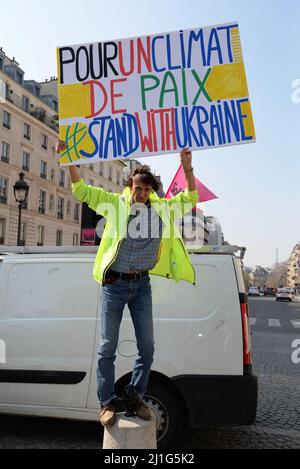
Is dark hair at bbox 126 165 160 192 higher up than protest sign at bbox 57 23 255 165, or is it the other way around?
protest sign at bbox 57 23 255 165

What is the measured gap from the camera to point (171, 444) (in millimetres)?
4121

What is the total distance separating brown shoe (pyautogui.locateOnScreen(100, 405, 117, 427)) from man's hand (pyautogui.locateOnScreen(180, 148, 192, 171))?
1762mm

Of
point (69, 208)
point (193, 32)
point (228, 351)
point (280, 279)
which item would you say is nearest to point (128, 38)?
point (193, 32)

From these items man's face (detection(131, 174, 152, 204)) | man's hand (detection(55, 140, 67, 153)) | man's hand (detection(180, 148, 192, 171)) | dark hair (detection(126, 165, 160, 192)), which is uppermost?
man's hand (detection(55, 140, 67, 153))

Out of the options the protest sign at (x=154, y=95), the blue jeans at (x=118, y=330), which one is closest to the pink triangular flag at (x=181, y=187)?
the protest sign at (x=154, y=95)

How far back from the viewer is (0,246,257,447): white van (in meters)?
4.11

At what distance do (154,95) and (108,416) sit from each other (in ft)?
8.02

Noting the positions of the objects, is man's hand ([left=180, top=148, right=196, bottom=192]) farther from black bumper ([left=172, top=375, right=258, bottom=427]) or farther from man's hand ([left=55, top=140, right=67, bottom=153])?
black bumper ([left=172, top=375, right=258, bottom=427])

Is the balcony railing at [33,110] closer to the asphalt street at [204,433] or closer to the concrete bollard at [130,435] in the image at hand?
the asphalt street at [204,433]

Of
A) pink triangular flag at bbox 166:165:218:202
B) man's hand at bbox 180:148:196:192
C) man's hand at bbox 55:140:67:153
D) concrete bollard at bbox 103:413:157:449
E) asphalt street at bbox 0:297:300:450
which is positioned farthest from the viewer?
pink triangular flag at bbox 166:165:218:202

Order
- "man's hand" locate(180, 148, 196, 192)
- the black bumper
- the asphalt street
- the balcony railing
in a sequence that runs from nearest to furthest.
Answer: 1. "man's hand" locate(180, 148, 196, 192)
2. the black bumper
3. the asphalt street
4. the balcony railing

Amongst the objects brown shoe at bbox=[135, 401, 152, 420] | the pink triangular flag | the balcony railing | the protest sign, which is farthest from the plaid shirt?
the balcony railing

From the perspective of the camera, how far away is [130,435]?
119 inches

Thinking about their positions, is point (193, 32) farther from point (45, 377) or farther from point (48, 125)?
point (48, 125)
